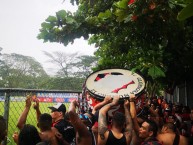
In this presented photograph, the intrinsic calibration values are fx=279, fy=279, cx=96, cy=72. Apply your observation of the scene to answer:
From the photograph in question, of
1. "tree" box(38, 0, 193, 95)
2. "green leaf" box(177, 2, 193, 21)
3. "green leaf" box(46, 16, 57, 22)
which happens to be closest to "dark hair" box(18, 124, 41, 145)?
"tree" box(38, 0, 193, 95)

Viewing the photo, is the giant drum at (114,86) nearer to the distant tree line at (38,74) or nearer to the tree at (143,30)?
the tree at (143,30)

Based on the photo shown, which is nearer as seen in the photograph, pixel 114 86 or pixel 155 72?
pixel 155 72

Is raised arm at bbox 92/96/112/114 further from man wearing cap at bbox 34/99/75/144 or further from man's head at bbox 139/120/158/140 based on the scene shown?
man's head at bbox 139/120/158/140

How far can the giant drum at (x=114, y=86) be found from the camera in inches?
144

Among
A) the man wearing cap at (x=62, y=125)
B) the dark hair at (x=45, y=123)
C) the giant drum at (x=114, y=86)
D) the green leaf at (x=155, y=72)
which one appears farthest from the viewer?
the giant drum at (x=114, y=86)

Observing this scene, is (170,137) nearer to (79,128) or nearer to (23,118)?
(79,128)

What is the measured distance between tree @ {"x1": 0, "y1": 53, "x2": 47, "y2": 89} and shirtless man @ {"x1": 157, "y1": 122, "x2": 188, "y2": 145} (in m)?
46.1

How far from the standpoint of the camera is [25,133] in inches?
98.7

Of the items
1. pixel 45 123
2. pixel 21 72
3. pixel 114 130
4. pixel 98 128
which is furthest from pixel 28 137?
pixel 21 72

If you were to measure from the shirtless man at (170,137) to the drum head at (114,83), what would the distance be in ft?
1.90

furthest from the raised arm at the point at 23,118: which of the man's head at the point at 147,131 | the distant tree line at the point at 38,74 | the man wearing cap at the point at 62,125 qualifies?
the distant tree line at the point at 38,74

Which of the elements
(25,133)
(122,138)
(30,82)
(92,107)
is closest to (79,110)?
(92,107)

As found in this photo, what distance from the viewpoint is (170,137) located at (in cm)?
340

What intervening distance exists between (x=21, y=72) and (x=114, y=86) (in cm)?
4796
